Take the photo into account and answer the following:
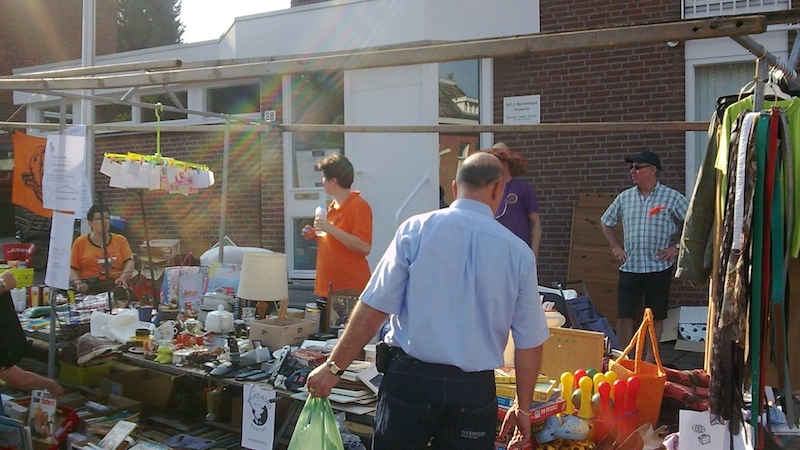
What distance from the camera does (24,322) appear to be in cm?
550

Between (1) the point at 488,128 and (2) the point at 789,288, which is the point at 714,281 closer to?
(2) the point at 789,288

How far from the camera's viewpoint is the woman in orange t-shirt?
15.7ft

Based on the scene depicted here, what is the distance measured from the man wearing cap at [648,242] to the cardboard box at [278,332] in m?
2.63

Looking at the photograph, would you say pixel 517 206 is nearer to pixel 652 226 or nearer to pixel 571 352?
pixel 652 226

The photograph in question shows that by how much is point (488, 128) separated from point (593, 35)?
2499 millimetres

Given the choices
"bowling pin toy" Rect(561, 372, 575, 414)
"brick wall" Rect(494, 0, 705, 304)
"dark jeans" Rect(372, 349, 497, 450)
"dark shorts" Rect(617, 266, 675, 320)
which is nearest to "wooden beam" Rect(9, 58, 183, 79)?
"dark jeans" Rect(372, 349, 497, 450)

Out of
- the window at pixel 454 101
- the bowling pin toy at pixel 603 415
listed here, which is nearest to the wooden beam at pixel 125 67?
the bowling pin toy at pixel 603 415

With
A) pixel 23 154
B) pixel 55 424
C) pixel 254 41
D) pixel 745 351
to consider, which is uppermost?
pixel 254 41

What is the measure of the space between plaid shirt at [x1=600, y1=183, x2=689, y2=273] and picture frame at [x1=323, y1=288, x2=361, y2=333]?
2243 millimetres

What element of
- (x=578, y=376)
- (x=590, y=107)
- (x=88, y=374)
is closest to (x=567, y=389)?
(x=578, y=376)

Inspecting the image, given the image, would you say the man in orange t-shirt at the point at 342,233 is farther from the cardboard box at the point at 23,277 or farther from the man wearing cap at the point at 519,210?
the cardboard box at the point at 23,277

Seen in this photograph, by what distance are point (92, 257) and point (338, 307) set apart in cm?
281

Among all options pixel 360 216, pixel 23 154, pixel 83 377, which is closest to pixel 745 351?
pixel 360 216

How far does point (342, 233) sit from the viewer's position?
4750 mm
